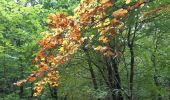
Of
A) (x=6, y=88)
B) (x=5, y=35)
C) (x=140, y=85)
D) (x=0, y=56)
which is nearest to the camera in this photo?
(x=140, y=85)

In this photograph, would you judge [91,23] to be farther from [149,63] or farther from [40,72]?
[149,63]

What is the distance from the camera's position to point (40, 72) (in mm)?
4438

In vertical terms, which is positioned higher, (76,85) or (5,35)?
(5,35)

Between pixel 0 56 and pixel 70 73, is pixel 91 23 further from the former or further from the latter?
pixel 0 56

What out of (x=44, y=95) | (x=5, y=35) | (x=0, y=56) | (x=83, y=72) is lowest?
(x=44, y=95)

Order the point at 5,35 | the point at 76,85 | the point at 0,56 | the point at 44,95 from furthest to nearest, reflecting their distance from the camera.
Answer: the point at 44,95
the point at 5,35
the point at 0,56
the point at 76,85

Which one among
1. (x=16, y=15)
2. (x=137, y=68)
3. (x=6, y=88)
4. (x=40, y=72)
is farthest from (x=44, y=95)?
(x=40, y=72)

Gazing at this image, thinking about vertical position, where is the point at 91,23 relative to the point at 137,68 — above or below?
above

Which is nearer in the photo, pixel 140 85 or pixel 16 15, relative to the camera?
pixel 140 85

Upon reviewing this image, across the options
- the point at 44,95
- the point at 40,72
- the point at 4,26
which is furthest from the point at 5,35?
the point at 40,72

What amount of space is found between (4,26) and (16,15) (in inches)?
35.2

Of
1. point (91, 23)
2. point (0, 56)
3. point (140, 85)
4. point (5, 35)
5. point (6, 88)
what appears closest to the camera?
point (91, 23)

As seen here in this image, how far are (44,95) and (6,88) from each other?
3736 millimetres

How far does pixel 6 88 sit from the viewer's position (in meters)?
21.0
